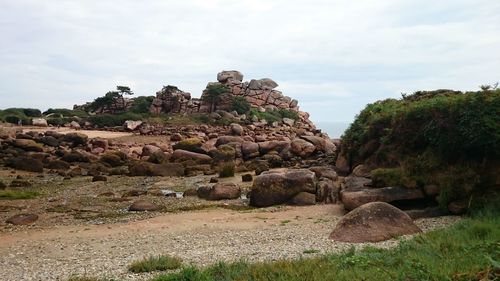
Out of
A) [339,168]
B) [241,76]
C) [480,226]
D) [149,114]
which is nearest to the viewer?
[480,226]

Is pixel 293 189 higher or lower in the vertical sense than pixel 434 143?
lower

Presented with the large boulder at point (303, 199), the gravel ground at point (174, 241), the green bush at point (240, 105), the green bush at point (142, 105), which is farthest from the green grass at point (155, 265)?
the green bush at point (142, 105)

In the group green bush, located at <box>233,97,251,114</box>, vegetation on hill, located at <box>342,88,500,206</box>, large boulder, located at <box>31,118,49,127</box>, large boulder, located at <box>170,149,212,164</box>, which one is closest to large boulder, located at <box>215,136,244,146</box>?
large boulder, located at <box>170,149,212,164</box>

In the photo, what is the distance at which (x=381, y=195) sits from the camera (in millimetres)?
17156

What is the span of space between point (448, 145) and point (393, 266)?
31.7 feet

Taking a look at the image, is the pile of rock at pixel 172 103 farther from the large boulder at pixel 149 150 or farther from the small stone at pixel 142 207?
the small stone at pixel 142 207

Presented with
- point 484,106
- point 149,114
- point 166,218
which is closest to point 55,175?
point 166,218

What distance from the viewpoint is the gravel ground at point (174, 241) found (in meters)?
11.2

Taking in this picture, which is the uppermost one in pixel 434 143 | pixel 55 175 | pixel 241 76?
pixel 241 76

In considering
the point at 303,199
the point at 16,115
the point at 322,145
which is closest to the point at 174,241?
the point at 303,199

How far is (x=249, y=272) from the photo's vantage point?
855cm

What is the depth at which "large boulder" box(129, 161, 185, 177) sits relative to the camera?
33.2 metres

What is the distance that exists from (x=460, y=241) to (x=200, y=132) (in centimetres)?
4636

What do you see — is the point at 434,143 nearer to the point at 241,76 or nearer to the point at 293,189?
the point at 293,189
